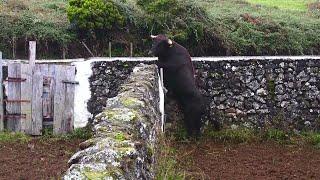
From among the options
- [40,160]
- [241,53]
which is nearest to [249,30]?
[241,53]

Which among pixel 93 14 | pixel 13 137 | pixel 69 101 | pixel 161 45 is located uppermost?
pixel 93 14

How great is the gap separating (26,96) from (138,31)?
3.54m

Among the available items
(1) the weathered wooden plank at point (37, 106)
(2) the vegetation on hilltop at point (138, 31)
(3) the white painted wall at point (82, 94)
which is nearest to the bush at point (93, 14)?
(2) the vegetation on hilltop at point (138, 31)

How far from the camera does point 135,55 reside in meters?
14.3

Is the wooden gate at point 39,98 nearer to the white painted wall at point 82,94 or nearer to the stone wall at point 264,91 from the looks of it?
the white painted wall at point 82,94

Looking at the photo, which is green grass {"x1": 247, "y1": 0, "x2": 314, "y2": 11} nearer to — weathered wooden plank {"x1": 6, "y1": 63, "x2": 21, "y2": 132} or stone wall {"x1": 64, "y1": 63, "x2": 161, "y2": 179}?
weathered wooden plank {"x1": 6, "y1": 63, "x2": 21, "y2": 132}

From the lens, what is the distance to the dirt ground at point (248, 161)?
30.3 feet

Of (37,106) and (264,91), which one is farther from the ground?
(264,91)

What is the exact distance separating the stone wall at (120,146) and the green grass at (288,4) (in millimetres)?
16052

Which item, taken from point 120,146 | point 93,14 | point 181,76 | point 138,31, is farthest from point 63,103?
point 120,146

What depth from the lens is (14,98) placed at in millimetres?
12242

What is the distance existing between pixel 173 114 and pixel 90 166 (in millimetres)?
8161

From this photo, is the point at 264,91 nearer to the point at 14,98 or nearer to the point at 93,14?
the point at 93,14

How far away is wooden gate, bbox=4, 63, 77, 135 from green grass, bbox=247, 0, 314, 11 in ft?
37.7
